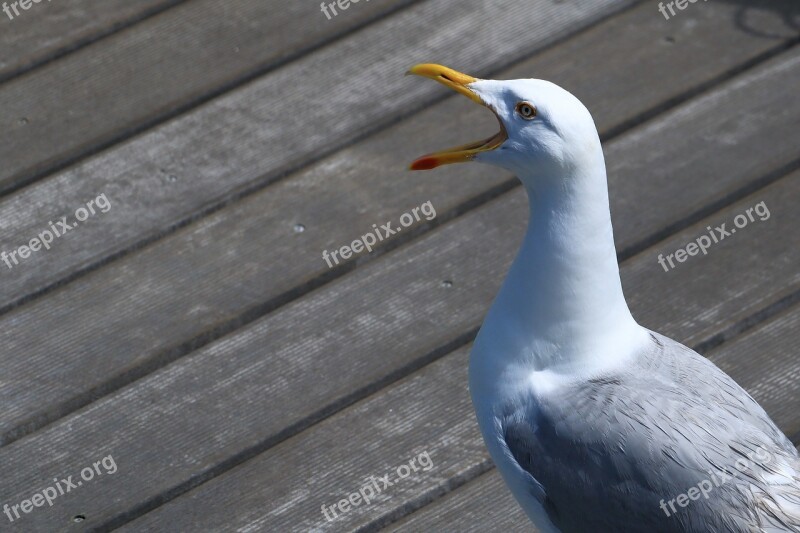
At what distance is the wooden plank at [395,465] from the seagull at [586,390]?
0.27 m

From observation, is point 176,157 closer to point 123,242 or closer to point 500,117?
point 123,242

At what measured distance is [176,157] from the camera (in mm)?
2881

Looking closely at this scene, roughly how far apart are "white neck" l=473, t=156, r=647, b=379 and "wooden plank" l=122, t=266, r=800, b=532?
0.35 m

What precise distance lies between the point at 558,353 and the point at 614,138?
1.07 m

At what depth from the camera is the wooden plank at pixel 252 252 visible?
8.03ft

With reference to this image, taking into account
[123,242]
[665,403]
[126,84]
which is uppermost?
[126,84]

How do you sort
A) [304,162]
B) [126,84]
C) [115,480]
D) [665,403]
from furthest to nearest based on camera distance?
[126,84] → [304,162] → [115,480] → [665,403]

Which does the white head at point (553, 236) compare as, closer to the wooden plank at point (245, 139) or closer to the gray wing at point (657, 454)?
the gray wing at point (657, 454)

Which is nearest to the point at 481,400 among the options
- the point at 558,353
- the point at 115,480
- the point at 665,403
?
the point at 558,353

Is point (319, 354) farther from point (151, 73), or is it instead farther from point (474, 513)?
point (151, 73)

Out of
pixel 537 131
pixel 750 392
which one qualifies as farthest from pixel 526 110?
pixel 750 392

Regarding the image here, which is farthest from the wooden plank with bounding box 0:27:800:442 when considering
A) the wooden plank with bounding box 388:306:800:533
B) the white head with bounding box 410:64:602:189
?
the white head with bounding box 410:64:602:189

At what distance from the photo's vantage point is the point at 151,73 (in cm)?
309

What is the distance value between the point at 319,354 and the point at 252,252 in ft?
1.07
